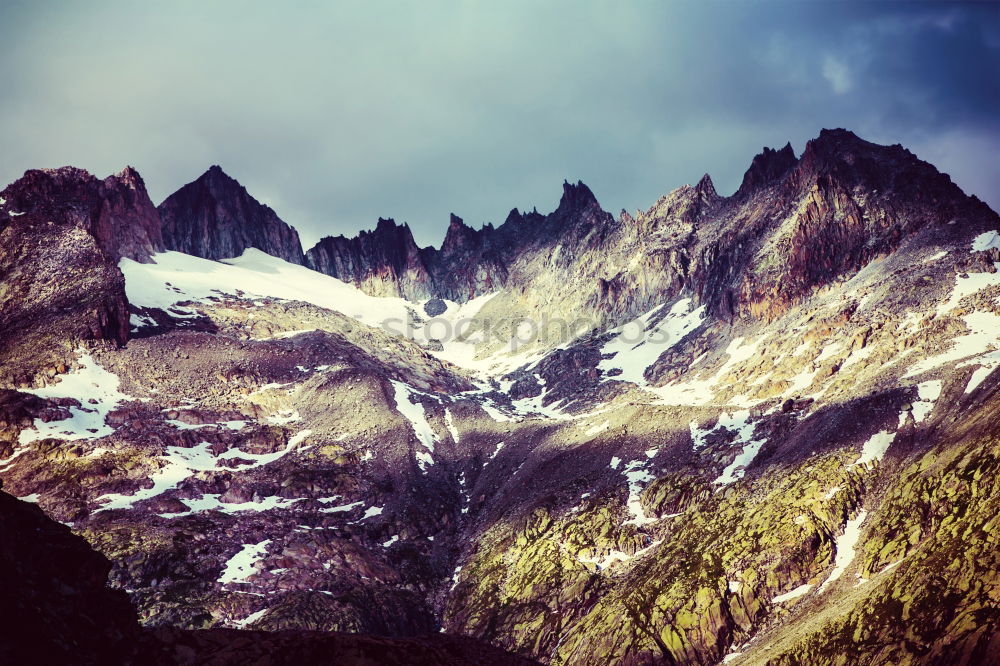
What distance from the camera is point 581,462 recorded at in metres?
119

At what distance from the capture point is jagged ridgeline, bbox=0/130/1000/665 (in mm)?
59375

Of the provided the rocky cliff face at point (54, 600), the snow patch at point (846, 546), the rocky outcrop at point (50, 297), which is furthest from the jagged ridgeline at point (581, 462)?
the rocky outcrop at point (50, 297)

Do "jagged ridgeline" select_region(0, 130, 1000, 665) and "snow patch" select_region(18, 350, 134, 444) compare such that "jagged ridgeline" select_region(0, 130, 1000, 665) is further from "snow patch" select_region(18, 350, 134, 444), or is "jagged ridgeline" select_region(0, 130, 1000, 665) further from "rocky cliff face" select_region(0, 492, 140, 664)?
"snow patch" select_region(18, 350, 134, 444)

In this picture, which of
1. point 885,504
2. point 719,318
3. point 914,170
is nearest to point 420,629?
point 885,504

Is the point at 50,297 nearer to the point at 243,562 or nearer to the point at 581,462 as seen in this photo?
the point at 243,562

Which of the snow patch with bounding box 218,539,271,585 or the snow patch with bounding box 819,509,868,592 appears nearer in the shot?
the snow patch with bounding box 819,509,868,592

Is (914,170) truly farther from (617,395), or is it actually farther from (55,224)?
(55,224)

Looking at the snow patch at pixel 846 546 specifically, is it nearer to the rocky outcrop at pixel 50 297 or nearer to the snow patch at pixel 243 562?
the snow patch at pixel 243 562

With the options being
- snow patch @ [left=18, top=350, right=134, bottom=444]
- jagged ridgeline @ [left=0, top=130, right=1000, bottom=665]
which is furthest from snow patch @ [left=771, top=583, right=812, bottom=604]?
snow patch @ [left=18, top=350, right=134, bottom=444]

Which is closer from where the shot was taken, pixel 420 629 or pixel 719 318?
pixel 420 629

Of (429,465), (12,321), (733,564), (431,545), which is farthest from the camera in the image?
(12,321)

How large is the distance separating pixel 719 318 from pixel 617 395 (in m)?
37.1

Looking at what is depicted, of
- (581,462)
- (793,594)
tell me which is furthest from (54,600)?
(581,462)

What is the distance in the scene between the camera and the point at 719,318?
179250 mm
